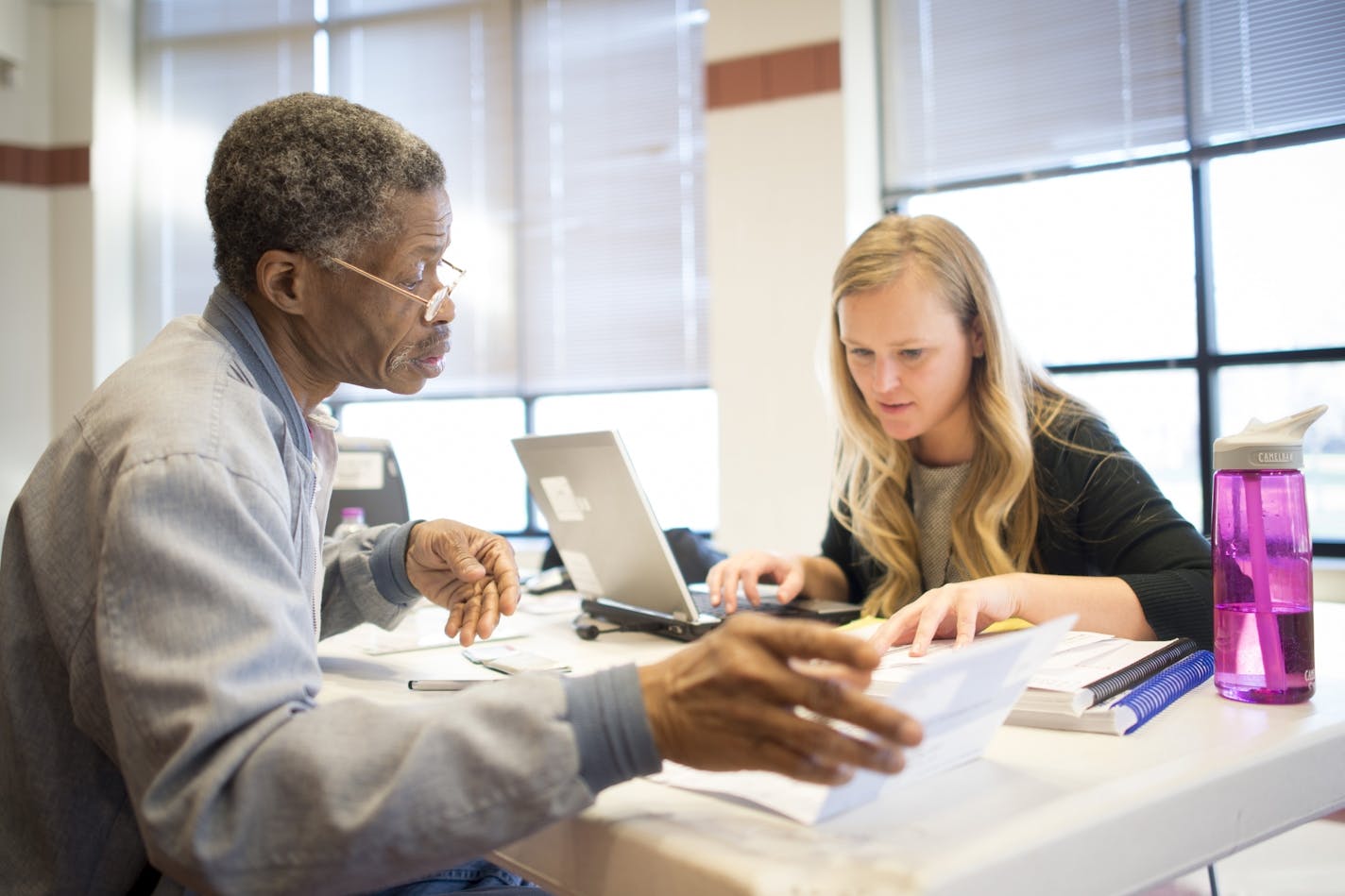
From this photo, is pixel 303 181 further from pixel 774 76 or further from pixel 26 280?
pixel 26 280

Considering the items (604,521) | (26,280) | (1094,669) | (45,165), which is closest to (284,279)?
(604,521)

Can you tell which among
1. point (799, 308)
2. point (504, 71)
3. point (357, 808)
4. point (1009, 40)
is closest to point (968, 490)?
point (357, 808)

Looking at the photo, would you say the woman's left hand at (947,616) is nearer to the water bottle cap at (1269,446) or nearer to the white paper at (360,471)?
the water bottle cap at (1269,446)

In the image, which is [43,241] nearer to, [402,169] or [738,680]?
[402,169]

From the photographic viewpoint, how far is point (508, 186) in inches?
178

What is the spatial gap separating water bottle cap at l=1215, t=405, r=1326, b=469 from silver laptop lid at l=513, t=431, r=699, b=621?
30.4 inches

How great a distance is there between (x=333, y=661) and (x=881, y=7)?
3.50 meters

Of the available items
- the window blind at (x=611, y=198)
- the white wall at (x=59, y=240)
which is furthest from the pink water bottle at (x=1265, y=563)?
the white wall at (x=59, y=240)

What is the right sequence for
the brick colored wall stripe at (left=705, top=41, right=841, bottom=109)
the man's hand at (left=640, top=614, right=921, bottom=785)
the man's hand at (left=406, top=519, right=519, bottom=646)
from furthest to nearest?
1. the brick colored wall stripe at (left=705, top=41, right=841, bottom=109)
2. the man's hand at (left=406, top=519, right=519, bottom=646)
3. the man's hand at (left=640, top=614, right=921, bottom=785)

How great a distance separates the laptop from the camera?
152 cm

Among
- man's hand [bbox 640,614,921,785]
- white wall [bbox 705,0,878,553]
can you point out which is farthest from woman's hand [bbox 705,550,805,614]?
white wall [bbox 705,0,878,553]

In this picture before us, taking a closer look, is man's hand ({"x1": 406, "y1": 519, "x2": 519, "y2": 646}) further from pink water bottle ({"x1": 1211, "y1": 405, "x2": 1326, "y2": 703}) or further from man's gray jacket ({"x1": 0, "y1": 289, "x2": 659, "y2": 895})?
pink water bottle ({"x1": 1211, "y1": 405, "x2": 1326, "y2": 703})

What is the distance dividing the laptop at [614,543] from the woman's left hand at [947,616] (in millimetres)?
432

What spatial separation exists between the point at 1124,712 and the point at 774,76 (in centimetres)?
328
